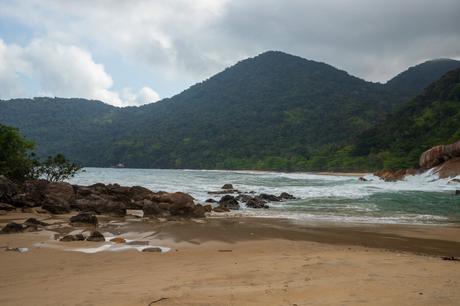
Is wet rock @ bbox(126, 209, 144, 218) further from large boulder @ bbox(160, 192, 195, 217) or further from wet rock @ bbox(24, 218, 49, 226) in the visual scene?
wet rock @ bbox(24, 218, 49, 226)

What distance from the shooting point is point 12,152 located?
2644 cm

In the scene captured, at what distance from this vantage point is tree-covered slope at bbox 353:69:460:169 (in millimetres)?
82938

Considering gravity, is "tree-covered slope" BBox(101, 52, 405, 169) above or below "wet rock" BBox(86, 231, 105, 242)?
above

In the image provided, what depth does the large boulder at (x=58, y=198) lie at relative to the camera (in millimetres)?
20898

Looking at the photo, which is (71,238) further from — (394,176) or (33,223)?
(394,176)

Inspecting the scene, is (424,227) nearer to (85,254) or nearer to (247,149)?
(85,254)

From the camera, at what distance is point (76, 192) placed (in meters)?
27.5

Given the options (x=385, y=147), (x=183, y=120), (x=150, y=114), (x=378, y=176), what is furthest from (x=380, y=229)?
(x=150, y=114)

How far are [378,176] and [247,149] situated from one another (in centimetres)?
7264

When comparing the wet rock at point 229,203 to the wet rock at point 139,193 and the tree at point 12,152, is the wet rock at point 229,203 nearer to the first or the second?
the wet rock at point 139,193

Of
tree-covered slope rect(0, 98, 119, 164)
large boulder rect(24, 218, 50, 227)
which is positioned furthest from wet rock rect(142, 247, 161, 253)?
tree-covered slope rect(0, 98, 119, 164)

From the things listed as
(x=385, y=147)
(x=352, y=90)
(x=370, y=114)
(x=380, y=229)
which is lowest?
(x=380, y=229)

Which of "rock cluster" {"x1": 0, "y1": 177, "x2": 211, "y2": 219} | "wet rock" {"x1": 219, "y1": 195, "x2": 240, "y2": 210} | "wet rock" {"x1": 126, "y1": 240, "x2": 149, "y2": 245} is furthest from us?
"wet rock" {"x1": 219, "y1": 195, "x2": 240, "y2": 210}

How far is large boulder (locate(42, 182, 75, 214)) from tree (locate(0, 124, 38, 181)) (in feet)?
14.0
